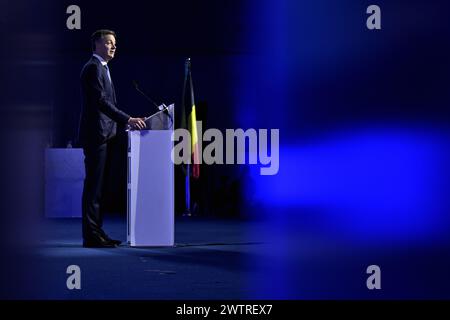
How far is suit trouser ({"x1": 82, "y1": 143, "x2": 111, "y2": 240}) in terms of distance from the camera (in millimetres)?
4703

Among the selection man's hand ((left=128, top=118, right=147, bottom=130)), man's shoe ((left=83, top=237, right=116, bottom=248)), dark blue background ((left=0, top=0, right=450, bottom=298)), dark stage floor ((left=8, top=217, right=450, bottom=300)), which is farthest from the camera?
man's shoe ((left=83, top=237, right=116, bottom=248))

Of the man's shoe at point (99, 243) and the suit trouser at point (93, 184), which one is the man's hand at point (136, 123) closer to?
the suit trouser at point (93, 184)

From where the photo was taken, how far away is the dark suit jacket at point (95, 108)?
4.73 metres

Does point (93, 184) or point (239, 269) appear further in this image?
point (93, 184)

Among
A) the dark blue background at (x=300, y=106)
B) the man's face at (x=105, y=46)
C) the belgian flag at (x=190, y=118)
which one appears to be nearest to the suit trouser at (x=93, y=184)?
the dark blue background at (x=300, y=106)

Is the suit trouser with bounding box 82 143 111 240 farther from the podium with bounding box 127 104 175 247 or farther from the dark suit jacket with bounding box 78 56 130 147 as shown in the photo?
the podium with bounding box 127 104 175 247

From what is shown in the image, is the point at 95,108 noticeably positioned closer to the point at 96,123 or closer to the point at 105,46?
Answer: the point at 96,123

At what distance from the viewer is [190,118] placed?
809 centimetres

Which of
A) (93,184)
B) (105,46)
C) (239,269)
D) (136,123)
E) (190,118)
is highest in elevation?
(105,46)

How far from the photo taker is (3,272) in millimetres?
2795

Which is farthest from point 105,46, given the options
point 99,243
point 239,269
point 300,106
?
point 300,106

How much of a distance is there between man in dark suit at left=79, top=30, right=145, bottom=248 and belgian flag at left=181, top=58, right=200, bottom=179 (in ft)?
10.4

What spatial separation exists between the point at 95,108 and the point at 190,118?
11.0 feet

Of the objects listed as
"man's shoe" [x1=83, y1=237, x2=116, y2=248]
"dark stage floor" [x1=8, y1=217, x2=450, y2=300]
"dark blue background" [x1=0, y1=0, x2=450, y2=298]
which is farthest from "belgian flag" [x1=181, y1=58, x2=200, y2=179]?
"man's shoe" [x1=83, y1=237, x2=116, y2=248]
